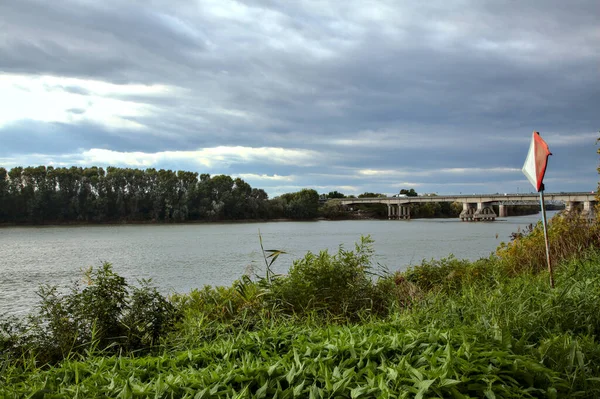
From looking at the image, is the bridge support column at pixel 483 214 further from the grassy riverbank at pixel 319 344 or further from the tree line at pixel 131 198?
the grassy riverbank at pixel 319 344

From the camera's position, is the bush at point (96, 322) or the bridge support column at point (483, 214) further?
the bridge support column at point (483, 214)

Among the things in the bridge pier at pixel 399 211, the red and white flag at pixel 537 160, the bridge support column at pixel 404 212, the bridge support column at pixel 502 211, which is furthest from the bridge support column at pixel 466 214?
the red and white flag at pixel 537 160

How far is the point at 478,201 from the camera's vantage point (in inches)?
2854

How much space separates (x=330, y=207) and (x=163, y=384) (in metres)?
82.1

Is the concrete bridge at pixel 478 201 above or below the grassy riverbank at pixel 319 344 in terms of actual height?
above

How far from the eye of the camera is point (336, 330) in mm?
4270

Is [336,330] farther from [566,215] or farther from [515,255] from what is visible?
[566,215]

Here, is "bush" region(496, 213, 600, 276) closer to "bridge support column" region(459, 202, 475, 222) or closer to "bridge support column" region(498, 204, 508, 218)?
"bridge support column" region(459, 202, 475, 222)

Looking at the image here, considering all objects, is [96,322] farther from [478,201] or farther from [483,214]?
[483,214]

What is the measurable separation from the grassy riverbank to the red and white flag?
166cm

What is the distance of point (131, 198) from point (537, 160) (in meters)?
72.2

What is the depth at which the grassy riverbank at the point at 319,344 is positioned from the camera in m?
2.93

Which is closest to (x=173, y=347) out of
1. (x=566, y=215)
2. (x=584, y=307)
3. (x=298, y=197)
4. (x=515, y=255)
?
(x=584, y=307)

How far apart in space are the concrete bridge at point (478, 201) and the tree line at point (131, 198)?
14.5 meters
